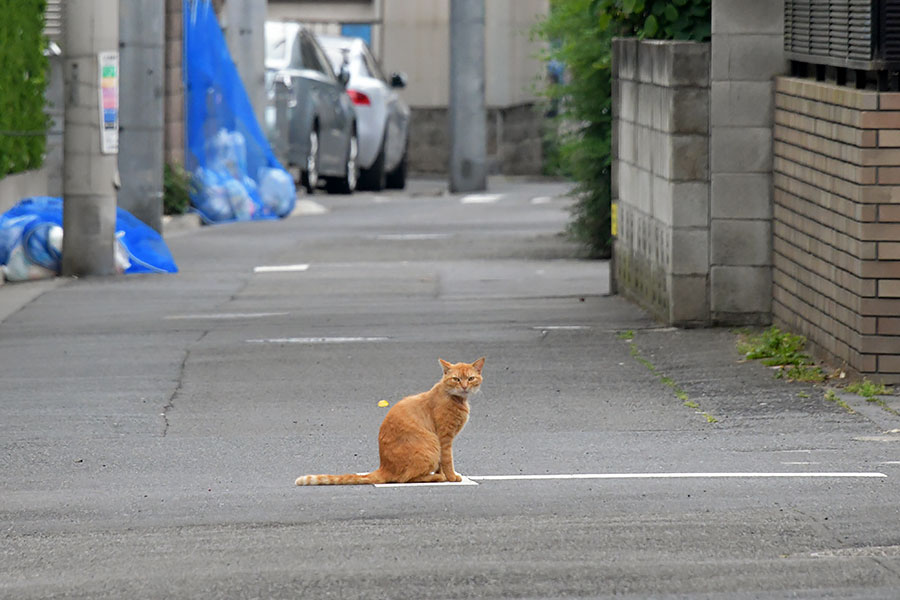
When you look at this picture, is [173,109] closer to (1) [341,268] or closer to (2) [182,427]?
(1) [341,268]

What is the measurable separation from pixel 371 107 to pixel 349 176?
1207mm

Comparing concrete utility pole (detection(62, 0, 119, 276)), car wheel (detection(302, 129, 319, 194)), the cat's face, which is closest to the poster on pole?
concrete utility pole (detection(62, 0, 119, 276))

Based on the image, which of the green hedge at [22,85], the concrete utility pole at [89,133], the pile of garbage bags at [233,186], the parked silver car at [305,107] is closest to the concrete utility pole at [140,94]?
the green hedge at [22,85]

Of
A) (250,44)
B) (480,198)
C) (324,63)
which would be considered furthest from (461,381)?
(480,198)

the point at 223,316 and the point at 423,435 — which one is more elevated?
the point at 423,435

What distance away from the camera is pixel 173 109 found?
25203 millimetres

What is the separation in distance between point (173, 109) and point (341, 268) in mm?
6936

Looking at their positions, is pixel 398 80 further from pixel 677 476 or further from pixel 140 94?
pixel 677 476

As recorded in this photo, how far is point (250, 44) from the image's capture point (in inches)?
1035

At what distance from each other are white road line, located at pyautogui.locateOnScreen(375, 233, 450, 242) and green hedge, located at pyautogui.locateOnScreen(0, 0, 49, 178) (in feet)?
14.4

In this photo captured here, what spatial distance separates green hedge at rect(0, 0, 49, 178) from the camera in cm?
1888

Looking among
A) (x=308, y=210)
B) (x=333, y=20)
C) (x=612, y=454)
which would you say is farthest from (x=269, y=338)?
(x=333, y=20)

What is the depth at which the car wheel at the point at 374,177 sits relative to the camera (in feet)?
104

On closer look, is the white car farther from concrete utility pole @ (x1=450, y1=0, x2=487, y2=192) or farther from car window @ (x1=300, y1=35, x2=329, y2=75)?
Answer: concrete utility pole @ (x1=450, y1=0, x2=487, y2=192)
